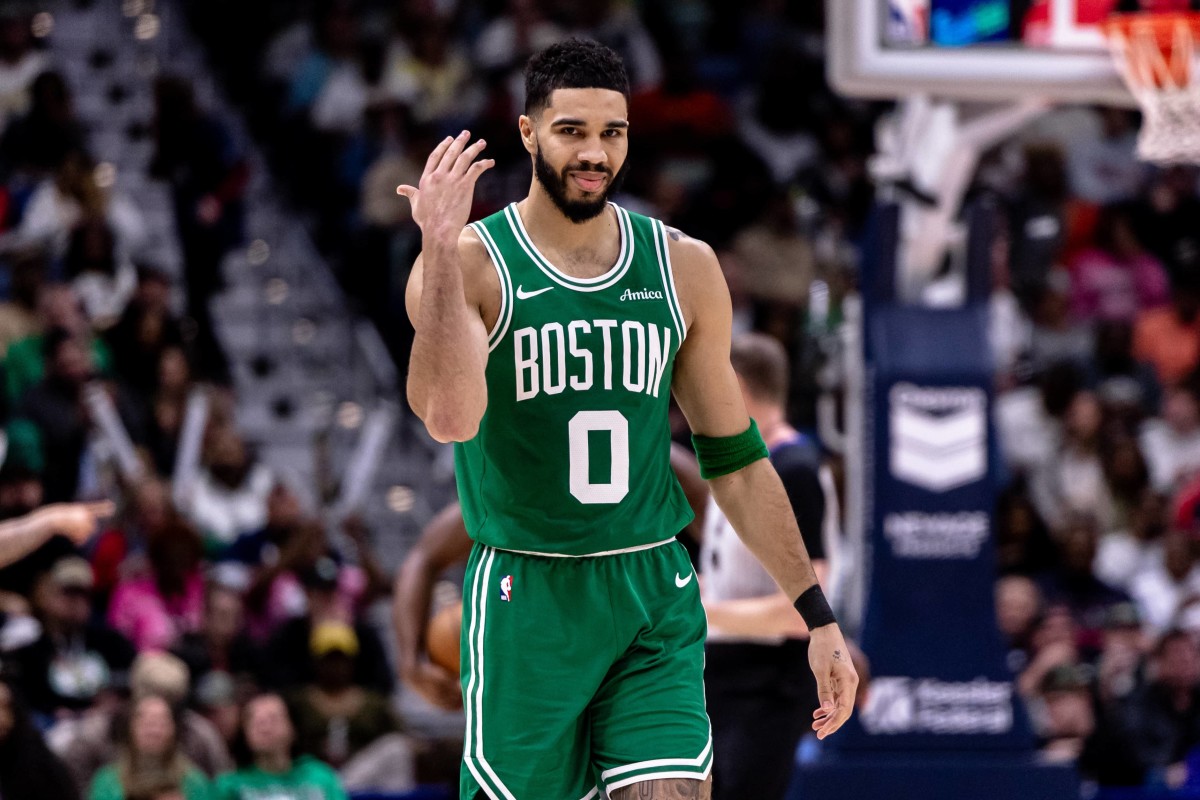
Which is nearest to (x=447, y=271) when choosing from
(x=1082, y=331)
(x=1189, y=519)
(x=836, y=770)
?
(x=836, y=770)

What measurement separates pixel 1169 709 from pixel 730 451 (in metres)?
6.31

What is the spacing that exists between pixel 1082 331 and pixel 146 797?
300 inches

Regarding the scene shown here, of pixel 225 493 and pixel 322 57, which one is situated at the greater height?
pixel 322 57

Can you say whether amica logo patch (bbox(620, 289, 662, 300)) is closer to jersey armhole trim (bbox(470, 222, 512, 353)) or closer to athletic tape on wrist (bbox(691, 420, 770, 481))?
jersey armhole trim (bbox(470, 222, 512, 353))

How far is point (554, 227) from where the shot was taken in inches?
173

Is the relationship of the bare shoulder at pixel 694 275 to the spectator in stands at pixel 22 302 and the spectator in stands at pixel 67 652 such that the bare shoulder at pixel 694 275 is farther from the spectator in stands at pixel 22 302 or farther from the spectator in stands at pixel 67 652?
the spectator in stands at pixel 22 302

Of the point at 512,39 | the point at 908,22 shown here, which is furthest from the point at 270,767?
the point at 512,39

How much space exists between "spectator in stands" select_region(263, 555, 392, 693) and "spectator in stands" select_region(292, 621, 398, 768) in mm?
125

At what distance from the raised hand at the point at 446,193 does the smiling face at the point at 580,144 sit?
0.80 ft

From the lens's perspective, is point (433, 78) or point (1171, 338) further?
point (433, 78)

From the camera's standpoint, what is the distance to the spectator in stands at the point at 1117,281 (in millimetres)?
13477

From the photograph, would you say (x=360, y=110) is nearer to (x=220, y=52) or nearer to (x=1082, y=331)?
(x=220, y=52)

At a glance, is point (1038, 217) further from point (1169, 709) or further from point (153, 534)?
point (153, 534)

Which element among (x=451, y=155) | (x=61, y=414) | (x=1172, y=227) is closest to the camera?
(x=451, y=155)
